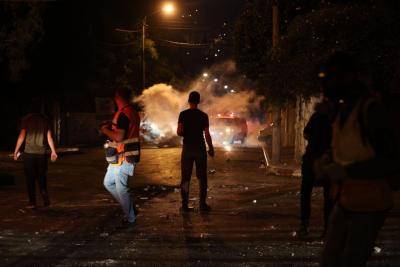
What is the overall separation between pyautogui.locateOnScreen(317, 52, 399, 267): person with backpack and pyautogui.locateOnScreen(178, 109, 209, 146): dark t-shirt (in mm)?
5420

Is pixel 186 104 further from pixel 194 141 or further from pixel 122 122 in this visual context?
pixel 122 122

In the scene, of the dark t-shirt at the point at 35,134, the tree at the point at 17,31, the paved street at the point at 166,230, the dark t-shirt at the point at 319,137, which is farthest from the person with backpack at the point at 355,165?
the tree at the point at 17,31

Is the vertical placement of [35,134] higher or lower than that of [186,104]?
lower

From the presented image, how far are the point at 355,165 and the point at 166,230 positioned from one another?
4.83 metres

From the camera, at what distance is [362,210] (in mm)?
3713

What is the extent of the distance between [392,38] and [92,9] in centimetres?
2241

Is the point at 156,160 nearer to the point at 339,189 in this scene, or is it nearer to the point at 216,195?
the point at 216,195

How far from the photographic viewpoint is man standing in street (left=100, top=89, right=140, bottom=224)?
802 cm

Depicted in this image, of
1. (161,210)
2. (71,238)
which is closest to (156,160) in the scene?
(161,210)

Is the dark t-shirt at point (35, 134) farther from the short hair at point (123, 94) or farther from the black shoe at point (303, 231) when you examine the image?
the black shoe at point (303, 231)

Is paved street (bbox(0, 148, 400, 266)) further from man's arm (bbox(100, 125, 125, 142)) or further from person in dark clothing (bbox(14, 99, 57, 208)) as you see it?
man's arm (bbox(100, 125, 125, 142))

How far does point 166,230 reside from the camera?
8.07 meters

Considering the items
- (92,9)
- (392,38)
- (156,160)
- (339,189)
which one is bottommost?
(156,160)

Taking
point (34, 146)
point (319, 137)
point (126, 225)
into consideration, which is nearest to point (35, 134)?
point (34, 146)
